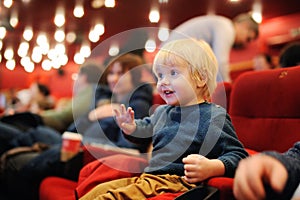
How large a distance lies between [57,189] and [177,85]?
2.78ft

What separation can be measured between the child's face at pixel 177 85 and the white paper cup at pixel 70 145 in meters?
0.79

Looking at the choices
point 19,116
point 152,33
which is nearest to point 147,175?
point 152,33

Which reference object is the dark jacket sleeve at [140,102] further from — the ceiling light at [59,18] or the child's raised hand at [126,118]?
the ceiling light at [59,18]

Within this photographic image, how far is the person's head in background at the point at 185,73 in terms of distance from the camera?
2.94 feet

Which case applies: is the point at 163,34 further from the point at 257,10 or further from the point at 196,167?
the point at 257,10

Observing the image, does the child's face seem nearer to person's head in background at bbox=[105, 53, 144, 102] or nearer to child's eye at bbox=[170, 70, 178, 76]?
child's eye at bbox=[170, 70, 178, 76]

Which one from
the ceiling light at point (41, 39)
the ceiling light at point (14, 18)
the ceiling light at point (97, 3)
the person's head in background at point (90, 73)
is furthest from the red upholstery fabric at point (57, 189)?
the ceiling light at point (41, 39)

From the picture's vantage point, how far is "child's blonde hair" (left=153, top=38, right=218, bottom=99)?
899 mm

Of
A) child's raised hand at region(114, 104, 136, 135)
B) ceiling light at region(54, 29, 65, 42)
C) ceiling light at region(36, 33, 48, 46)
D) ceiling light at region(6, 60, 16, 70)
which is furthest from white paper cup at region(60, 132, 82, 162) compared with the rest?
ceiling light at region(6, 60, 16, 70)

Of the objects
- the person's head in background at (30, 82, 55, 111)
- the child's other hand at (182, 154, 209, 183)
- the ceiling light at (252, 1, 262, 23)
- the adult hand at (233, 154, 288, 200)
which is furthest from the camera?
the ceiling light at (252, 1, 262, 23)

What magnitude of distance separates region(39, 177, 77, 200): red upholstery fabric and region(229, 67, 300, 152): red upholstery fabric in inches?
26.2

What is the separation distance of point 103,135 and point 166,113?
0.67 m

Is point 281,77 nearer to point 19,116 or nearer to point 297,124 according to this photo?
point 297,124

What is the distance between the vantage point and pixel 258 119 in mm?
1295
